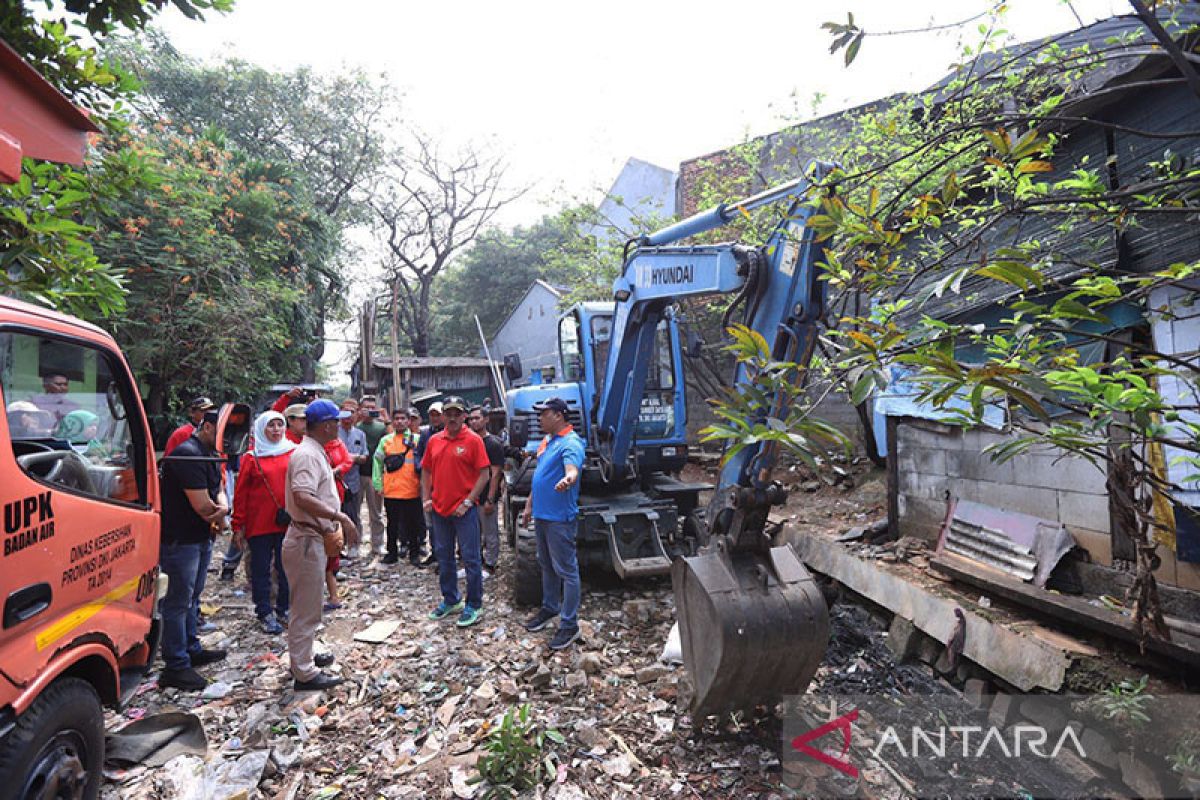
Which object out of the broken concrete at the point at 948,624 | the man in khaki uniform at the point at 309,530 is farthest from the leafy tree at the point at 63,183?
the broken concrete at the point at 948,624

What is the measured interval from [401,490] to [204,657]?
253 centimetres

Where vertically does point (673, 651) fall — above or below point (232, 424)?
below

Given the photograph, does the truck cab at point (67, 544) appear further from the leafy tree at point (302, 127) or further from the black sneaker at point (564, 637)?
the leafy tree at point (302, 127)

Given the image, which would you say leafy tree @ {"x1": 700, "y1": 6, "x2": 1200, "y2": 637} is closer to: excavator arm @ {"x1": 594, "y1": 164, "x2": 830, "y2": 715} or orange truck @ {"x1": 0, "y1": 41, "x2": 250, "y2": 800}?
excavator arm @ {"x1": 594, "y1": 164, "x2": 830, "y2": 715}

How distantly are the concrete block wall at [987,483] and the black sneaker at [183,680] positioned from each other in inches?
201

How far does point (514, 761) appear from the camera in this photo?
9.61 ft

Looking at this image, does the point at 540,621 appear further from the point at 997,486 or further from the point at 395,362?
the point at 395,362

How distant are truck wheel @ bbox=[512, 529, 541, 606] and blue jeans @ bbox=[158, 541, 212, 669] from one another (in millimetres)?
2323

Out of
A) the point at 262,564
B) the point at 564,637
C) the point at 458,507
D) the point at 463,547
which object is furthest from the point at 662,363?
the point at 262,564

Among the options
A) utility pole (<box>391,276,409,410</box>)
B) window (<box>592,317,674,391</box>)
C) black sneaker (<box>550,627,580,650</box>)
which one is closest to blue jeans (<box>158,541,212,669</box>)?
black sneaker (<box>550,627,580,650</box>)

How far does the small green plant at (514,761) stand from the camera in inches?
113

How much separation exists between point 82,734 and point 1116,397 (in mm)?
3737

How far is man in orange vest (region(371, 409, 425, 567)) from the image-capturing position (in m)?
6.53

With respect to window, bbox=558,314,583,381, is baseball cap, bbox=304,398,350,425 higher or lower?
lower
